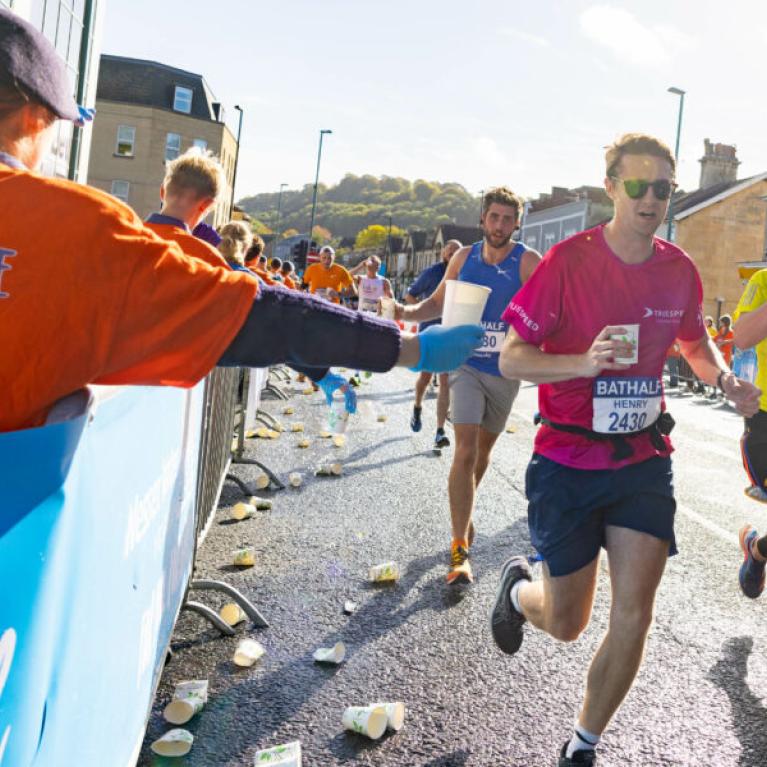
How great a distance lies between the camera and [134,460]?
2219mm

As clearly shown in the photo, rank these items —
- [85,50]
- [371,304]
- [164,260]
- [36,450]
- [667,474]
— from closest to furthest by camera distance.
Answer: [36,450] → [164,260] → [667,474] → [85,50] → [371,304]

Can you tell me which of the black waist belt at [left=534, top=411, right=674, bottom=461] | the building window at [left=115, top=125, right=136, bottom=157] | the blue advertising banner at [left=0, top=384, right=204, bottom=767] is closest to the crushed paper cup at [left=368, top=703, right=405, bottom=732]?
the blue advertising banner at [left=0, top=384, right=204, bottom=767]

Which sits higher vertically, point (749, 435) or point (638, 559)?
point (749, 435)

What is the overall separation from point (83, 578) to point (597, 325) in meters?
2.23

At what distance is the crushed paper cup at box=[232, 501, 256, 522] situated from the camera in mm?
6484

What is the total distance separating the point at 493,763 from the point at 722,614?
230 centimetres

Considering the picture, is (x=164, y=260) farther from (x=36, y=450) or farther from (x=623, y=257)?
(x=623, y=257)

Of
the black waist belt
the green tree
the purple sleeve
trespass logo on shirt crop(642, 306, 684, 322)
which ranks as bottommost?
the black waist belt

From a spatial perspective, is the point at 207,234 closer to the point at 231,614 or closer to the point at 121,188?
the point at 231,614

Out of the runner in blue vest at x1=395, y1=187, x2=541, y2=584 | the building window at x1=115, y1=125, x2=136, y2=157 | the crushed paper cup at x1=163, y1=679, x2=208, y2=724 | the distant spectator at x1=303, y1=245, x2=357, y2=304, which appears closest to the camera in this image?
the crushed paper cup at x1=163, y1=679, x2=208, y2=724

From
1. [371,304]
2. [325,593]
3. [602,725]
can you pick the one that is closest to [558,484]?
[602,725]

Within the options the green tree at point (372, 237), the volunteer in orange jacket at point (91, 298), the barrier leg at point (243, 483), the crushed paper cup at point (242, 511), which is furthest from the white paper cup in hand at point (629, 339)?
the green tree at point (372, 237)

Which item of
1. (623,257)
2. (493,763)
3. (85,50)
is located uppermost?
(85,50)

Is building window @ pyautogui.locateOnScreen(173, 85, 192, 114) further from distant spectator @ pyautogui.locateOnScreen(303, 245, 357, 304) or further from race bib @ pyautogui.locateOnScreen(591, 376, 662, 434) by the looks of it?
race bib @ pyautogui.locateOnScreen(591, 376, 662, 434)
